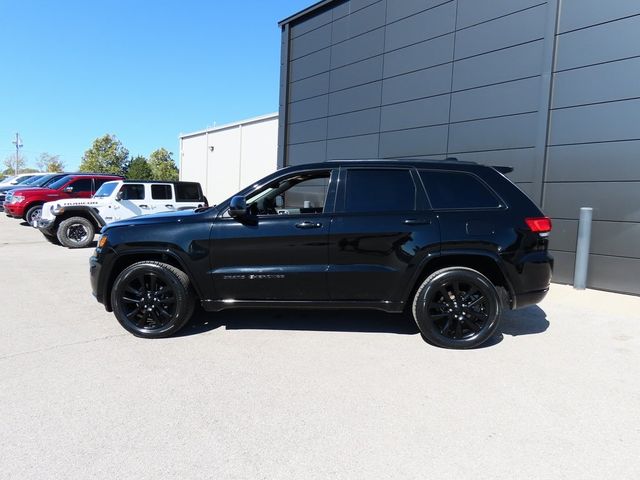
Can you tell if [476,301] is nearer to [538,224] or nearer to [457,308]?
[457,308]

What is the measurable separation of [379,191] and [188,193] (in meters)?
9.10

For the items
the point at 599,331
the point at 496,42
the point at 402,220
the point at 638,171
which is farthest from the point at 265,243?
the point at 496,42

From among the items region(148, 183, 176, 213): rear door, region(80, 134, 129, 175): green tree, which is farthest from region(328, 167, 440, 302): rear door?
region(80, 134, 129, 175): green tree

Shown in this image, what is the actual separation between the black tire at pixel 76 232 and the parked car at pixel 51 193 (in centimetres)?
268

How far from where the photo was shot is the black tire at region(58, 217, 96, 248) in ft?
36.9

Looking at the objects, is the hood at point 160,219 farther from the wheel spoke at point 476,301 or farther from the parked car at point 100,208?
the parked car at point 100,208

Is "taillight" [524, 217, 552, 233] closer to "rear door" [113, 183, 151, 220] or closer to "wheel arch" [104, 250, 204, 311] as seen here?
"wheel arch" [104, 250, 204, 311]

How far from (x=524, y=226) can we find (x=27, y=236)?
13.9 m

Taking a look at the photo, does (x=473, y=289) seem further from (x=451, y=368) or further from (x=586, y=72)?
(x=586, y=72)

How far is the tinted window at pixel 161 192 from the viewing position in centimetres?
1199

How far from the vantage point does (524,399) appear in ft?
11.1

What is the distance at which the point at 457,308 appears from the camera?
14.4 feet

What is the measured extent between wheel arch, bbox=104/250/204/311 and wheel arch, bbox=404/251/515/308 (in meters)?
2.22

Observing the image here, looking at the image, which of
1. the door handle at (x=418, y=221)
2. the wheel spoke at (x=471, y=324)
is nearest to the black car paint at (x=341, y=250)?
the door handle at (x=418, y=221)
